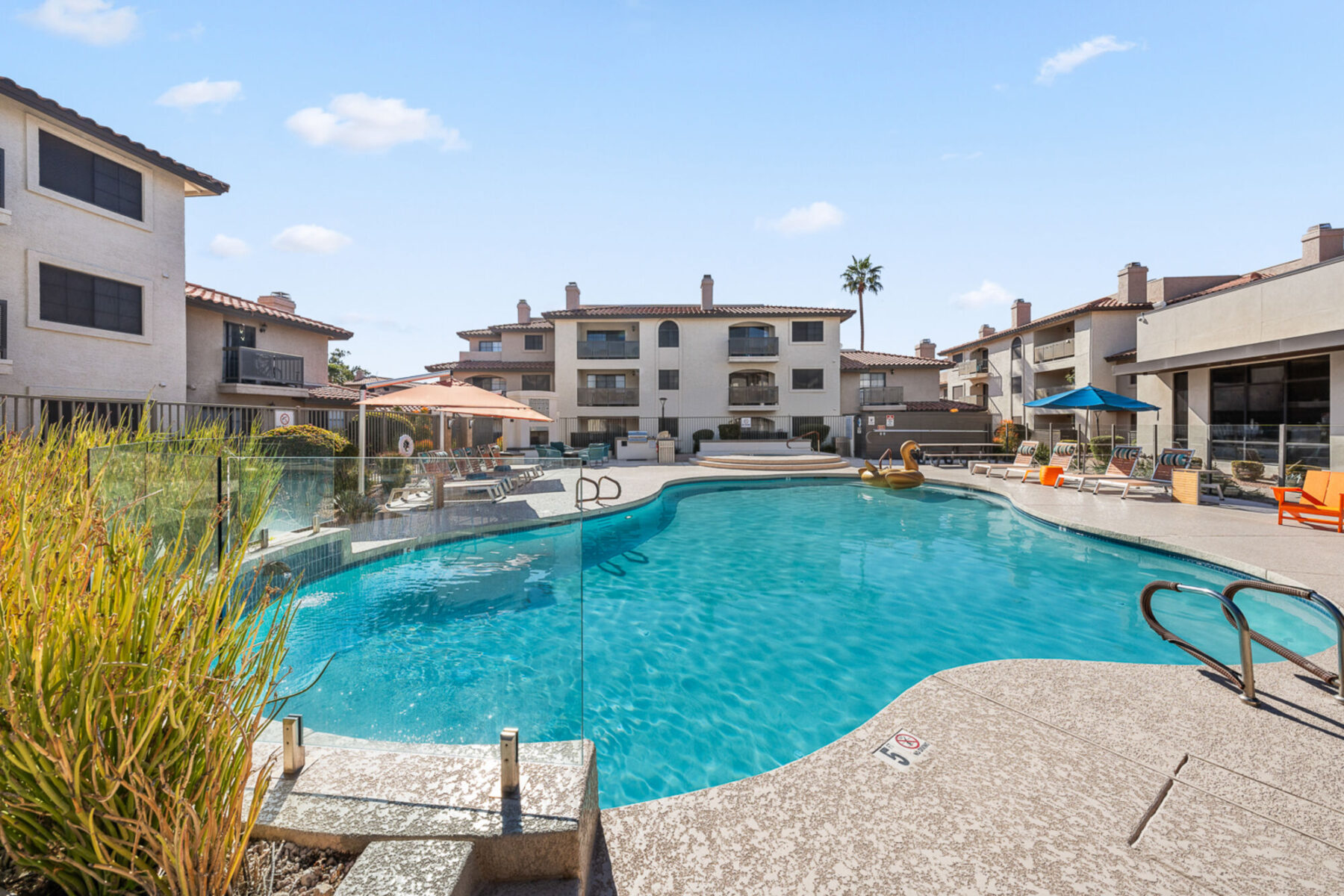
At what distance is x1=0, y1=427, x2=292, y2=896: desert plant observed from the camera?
134 centimetres

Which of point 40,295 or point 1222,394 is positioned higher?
point 40,295

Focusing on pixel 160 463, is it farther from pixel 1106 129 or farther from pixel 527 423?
pixel 527 423

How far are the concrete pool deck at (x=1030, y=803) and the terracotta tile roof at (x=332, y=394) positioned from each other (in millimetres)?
20030

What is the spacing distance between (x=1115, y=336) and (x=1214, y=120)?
20361 millimetres

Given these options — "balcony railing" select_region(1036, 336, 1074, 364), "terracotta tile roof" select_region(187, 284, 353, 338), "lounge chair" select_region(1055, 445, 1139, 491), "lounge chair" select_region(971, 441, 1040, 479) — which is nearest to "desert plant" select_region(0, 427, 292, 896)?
"lounge chair" select_region(1055, 445, 1139, 491)

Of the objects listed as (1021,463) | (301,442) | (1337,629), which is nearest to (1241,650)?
(1337,629)

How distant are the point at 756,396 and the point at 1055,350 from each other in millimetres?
16019

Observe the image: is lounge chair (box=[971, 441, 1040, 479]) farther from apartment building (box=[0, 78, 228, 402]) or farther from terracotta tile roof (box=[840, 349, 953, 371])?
apartment building (box=[0, 78, 228, 402])

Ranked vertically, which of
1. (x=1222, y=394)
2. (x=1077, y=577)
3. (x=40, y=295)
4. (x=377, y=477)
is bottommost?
(x=1077, y=577)

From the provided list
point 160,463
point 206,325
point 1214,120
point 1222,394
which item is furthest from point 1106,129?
point 206,325

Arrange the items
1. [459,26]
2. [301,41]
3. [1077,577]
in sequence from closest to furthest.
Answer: [301,41], [1077,577], [459,26]

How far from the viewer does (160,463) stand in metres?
4.32

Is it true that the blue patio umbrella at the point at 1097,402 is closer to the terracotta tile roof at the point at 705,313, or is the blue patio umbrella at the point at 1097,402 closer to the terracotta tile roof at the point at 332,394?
the terracotta tile roof at the point at 705,313

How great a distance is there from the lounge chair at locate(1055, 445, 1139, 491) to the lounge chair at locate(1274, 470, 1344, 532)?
14.6ft
